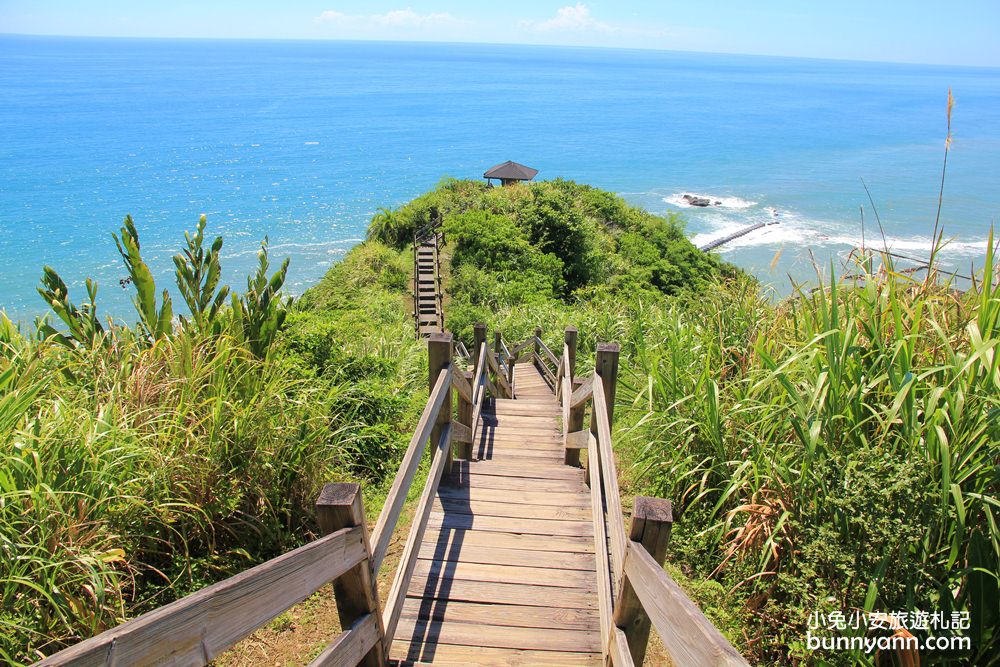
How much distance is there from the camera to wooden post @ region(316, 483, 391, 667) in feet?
7.16

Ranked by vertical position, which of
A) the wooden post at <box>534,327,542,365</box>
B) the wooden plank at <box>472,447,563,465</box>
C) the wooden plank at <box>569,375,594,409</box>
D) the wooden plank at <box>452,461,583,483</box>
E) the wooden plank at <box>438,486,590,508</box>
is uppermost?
the wooden plank at <box>569,375,594,409</box>

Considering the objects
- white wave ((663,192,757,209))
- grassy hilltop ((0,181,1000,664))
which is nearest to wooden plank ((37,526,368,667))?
grassy hilltop ((0,181,1000,664))

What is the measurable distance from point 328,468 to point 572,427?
2159 millimetres

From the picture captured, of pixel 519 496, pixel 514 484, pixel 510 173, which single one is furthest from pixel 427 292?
pixel 519 496

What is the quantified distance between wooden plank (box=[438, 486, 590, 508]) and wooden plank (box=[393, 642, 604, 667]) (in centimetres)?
155

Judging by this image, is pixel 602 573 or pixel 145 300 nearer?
pixel 602 573

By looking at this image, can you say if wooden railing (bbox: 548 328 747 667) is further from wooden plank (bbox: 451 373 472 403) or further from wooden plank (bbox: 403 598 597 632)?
wooden plank (bbox: 451 373 472 403)

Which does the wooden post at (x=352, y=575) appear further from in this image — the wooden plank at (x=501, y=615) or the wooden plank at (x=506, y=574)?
the wooden plank at (x=506, y=574)

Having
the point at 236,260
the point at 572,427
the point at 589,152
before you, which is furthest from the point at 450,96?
the point at 572,427

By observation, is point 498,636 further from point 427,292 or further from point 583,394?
point 427,292

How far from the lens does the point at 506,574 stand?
3.78m

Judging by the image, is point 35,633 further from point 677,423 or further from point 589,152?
point 589,152

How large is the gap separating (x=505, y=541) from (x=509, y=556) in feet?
0.62

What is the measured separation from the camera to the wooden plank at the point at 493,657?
309cm
